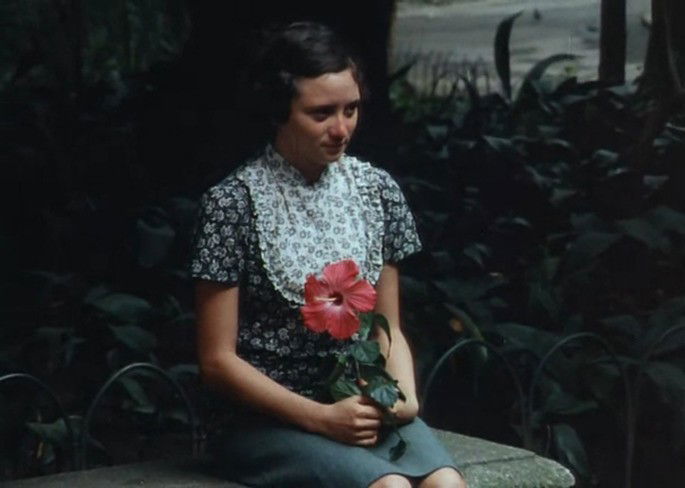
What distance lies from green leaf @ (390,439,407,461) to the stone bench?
1.16 feet

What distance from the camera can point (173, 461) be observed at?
4.21 m

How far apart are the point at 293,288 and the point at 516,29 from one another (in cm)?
319

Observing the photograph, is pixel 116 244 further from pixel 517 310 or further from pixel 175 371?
pixel 517 310

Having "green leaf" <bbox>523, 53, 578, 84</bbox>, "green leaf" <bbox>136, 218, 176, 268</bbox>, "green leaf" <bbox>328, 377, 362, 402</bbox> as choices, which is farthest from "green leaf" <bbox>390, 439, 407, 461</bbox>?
"green leaf" <bbox>523, 53, 578, 84</bbox>

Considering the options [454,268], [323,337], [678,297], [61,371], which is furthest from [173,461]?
[678,297]

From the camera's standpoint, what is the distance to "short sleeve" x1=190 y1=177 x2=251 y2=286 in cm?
382

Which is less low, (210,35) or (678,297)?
(210,35)

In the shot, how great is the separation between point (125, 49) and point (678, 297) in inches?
91.8

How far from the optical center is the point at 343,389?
3.77 metres

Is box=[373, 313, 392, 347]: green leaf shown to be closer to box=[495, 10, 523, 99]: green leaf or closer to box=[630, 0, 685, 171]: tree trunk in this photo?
box=[630, 0, 685, 171]: tree trunk

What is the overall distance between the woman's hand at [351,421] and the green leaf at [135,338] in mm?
1229

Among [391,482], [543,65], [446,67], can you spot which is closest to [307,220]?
[391,482]

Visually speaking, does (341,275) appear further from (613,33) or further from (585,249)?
(613,33)

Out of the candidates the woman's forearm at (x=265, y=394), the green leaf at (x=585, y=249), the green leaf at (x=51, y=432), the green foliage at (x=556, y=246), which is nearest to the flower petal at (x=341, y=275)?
the woman's forearm at (x=265, y=394)
